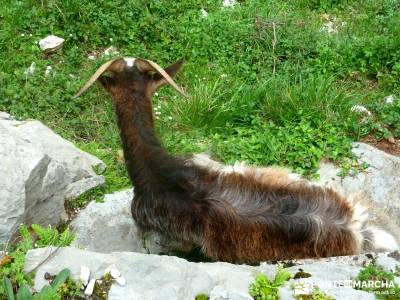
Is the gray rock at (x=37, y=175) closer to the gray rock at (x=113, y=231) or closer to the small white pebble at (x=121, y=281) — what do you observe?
the gray rock at (x=113, y=231)

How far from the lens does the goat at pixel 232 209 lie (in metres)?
4.59

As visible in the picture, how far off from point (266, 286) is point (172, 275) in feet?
1.85

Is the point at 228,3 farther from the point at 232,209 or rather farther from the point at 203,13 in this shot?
the point at 232,209

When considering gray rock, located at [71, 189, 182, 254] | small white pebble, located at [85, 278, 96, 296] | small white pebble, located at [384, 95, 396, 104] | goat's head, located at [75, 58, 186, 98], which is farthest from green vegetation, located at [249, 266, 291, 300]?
small white pebble, located at [384, 95, 396, 104]

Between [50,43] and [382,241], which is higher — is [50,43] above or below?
above

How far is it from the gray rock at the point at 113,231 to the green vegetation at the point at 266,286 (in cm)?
173

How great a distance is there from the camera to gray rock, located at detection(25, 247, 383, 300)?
3.28 metres

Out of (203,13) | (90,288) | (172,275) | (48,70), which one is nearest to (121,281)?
(90,288)

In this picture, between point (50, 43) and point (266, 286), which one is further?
point (50, 43)

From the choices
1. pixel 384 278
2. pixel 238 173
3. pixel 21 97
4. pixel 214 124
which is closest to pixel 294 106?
pixel 214 124

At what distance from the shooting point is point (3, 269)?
11.1 ft

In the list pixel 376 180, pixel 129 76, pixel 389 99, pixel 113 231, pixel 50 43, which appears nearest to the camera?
pixel 129 76

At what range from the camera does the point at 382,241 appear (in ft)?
15.6

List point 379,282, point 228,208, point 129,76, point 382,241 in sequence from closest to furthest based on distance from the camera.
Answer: point 379,282
point 228,208
point 382,241
point 129,76
